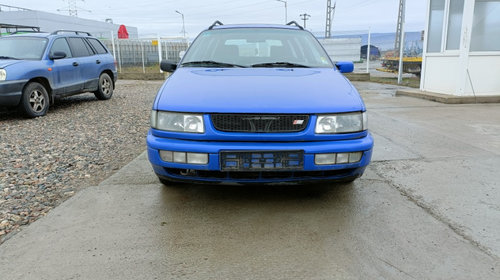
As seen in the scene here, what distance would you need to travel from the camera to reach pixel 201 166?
262cm

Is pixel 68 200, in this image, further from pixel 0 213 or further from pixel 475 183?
pixel 475 183

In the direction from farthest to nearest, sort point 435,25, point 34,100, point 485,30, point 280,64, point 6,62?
point 435,25, point 485,30, point 34,100, point 6,62, point 280,64

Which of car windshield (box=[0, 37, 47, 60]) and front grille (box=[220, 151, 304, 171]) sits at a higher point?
car windshield (box=[0, 37, 47, 60])

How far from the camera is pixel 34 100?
6.89 m

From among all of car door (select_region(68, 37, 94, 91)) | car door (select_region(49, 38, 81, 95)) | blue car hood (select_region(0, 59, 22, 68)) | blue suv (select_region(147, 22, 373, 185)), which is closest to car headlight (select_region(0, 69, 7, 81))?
blue car hood (select_region(0, 59, 22, 68))

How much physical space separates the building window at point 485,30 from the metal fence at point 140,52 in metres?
12.7

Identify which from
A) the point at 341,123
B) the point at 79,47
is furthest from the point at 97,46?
the point at 341,123

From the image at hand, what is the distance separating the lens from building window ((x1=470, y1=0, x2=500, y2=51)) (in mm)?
8562

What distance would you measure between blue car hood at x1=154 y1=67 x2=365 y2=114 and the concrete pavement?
84 centimetres

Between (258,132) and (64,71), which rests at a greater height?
(64,71)

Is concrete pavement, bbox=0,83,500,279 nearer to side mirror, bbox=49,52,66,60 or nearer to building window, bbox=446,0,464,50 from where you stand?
side mirror, bbox=49,52,66,60

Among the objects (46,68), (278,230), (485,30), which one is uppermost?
(485,30)

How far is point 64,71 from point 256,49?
5.45 m

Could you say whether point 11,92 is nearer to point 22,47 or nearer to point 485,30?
point 22,47
